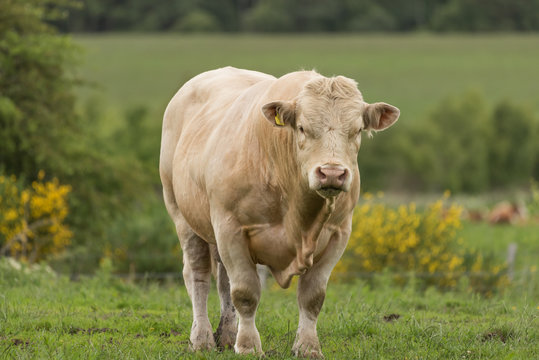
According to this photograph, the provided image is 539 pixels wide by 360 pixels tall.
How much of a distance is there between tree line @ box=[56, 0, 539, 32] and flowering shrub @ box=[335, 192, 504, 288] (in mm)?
76975

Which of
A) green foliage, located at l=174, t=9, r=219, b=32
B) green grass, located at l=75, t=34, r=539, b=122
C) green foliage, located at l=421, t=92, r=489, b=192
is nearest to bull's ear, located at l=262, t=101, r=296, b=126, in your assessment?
green foliage, located at l=421, t=92, r=489, b=192

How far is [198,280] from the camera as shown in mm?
7070

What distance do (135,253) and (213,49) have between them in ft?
216

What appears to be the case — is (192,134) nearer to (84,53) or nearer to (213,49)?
(84,53)

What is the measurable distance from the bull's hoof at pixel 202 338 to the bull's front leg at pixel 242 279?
538 mm

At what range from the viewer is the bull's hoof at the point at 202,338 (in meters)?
6.60

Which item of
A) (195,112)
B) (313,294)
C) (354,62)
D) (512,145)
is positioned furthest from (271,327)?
(354,62)

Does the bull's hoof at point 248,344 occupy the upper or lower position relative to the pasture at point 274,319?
upper

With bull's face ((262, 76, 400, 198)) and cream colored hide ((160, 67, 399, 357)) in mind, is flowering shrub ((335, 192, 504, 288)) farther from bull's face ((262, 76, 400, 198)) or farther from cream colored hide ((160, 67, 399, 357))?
bull's face ((262, 76, 400, 198))

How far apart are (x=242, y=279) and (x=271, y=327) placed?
139 centimetres

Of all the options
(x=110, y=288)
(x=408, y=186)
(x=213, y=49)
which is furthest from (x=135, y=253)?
(x=213, y=49)

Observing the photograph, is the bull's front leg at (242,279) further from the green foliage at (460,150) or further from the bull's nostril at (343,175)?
the green foliage at (460,150)

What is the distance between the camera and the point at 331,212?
572 cm

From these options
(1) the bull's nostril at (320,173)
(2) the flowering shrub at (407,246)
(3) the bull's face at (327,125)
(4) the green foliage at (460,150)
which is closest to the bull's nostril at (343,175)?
(3) the bull's face at (327,125)
